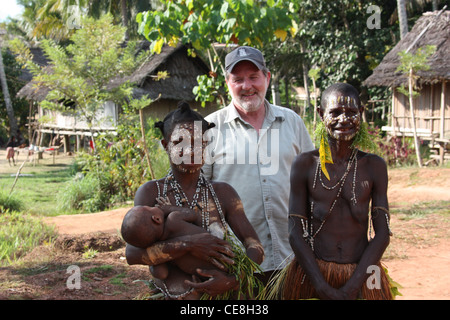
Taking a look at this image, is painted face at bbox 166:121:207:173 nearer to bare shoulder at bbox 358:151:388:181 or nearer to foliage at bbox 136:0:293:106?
bare shoulder at bbox 358:151:388:181

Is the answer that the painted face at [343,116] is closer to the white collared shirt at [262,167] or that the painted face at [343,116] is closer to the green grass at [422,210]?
the white collared shirt at [262,167]

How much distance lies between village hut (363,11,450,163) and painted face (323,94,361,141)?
11.9 metres

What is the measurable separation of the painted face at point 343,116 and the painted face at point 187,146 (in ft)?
2.26

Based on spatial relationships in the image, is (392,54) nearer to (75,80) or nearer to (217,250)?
(75,80)

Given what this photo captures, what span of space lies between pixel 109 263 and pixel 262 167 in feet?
11.1

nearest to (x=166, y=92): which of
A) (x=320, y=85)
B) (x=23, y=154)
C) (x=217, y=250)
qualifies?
(x=320, y=85)

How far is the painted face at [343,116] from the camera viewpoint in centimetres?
236

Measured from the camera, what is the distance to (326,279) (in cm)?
233

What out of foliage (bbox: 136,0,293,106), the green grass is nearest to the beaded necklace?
foliage (bbox: 136,0,293,106)

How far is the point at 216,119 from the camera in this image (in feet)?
10.3

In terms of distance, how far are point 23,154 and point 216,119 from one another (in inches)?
797

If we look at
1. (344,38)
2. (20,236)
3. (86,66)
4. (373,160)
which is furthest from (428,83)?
(373,160)

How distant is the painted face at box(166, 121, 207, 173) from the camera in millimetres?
2164

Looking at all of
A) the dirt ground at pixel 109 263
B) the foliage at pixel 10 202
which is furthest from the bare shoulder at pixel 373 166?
the foliage at pixel 10 202
